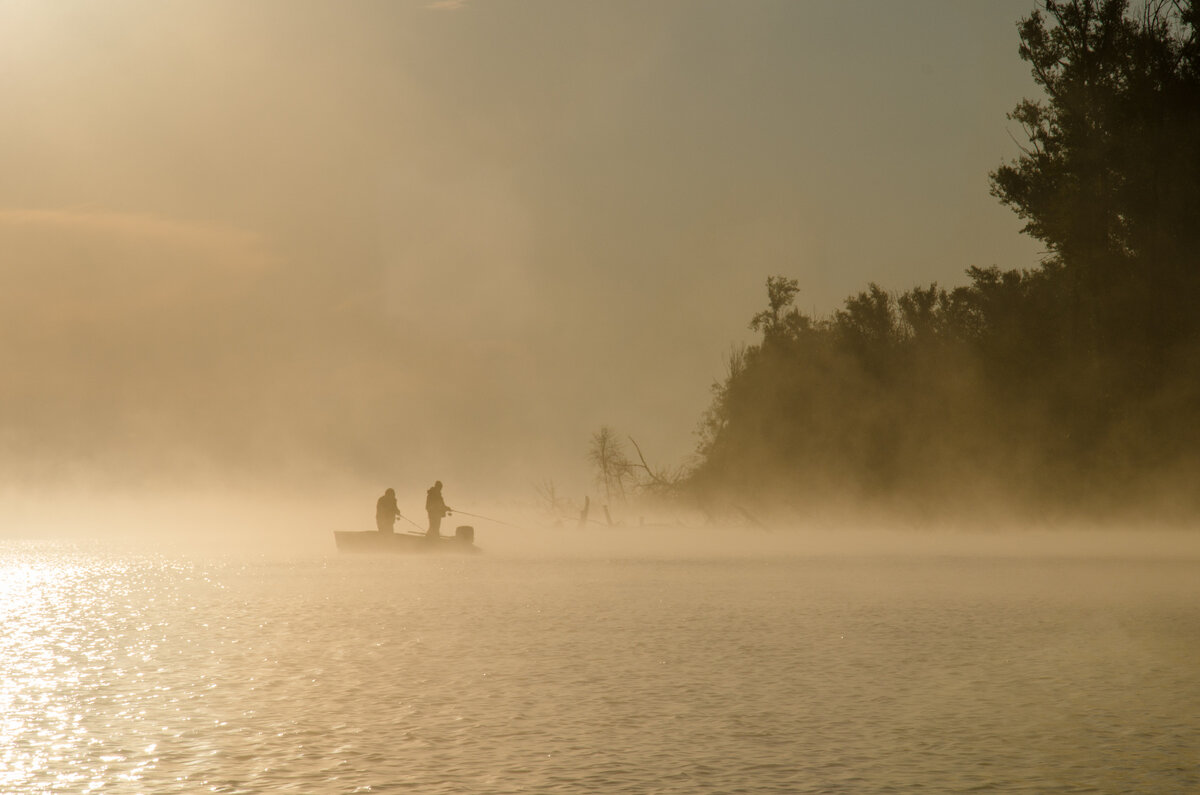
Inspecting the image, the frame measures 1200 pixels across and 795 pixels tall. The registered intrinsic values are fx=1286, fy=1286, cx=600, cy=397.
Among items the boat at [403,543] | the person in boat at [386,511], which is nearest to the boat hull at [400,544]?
the boat at [403,543]

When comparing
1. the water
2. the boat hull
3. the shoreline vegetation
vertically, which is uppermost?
the shoreline vegetation

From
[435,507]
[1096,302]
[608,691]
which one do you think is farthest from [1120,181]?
[608,691]

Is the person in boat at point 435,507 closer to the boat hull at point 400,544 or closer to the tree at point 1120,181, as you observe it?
the boat hull at point 400,544

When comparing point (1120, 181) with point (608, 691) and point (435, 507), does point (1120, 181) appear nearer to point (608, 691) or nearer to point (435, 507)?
point (435, 507)

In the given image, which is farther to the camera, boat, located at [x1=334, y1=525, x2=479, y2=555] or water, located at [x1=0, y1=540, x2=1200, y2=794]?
boat, located at [x1=334, y1=525, x2=479, y2=555]

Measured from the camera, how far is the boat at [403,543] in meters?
41.0

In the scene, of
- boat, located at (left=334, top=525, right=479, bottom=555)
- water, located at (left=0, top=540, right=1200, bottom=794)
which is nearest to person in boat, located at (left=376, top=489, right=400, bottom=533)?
boat, located at (left=334, top=525, right=479, bottom=555)

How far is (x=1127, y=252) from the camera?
150ft

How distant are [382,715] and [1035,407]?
39921 millimetres

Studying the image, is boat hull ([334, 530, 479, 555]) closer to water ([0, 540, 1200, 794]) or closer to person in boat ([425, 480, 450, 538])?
person in boat ([425, 480, 450, 538])

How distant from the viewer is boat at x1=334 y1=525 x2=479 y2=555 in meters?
41.0

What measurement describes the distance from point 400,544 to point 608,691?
29.4m

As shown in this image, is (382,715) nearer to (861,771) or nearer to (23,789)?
(23,789)

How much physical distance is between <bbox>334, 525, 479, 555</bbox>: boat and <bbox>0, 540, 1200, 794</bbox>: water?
52.5ft
